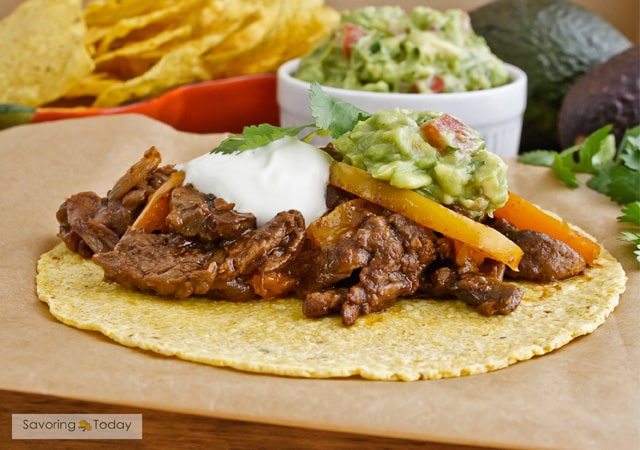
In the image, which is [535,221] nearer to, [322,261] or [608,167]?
[322,261]

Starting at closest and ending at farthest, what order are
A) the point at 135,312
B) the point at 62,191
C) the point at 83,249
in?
the point at 135,312, the point at 83,249, the point at 62,191

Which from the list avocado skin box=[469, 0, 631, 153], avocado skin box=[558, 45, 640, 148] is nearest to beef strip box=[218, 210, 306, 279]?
avocado skin box=[558, 45, 640, 148]

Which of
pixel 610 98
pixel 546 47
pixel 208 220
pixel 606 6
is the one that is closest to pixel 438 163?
pixel 208 220

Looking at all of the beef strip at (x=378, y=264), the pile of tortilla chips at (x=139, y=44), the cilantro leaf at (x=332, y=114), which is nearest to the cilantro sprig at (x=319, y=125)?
the cilantro leaf at (x=332, y=114)

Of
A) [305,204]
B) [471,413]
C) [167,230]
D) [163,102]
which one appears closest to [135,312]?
[167,230]

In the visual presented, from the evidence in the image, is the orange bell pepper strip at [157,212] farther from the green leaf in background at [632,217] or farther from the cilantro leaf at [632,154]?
the cilantro leaf at [632,154]

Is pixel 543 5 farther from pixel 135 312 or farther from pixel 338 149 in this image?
pixel 135 312
